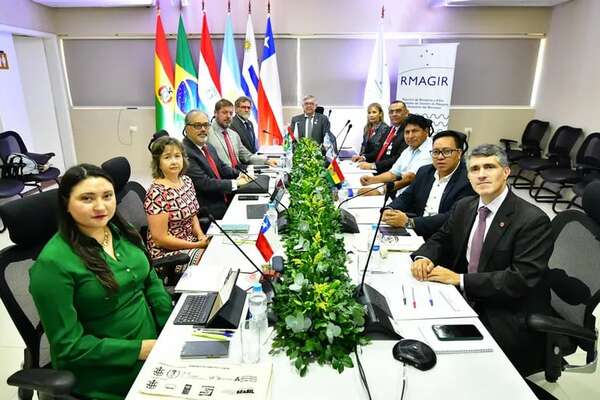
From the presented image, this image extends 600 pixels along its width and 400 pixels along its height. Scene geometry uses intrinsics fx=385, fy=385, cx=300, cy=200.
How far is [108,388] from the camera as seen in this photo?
125 cm

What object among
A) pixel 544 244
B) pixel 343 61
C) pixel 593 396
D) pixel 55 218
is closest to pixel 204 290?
pixel 55 218

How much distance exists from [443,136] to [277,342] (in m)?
1.63

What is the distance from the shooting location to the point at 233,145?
406 cm

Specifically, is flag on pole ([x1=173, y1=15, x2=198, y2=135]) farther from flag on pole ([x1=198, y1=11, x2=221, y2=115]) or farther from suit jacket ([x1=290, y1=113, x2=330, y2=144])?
suit jacket ([x1=290, y1=113, x2=330, y2=144])

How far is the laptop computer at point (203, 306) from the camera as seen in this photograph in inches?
52.8

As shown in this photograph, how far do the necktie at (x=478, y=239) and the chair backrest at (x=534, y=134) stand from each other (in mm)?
4332

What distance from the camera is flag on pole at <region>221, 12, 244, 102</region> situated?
5.45 meters

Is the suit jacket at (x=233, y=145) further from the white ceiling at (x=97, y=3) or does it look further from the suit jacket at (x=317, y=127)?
the white ceiling at (x=97, y=3)

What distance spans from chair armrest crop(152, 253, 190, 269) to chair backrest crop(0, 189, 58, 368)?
1.76 ft

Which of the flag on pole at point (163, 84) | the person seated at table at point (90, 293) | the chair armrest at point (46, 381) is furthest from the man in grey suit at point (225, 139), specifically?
the chair armrest at point (46, 381)

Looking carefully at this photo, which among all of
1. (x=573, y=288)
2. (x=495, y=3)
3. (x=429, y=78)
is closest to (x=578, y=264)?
(x=573, y=288)

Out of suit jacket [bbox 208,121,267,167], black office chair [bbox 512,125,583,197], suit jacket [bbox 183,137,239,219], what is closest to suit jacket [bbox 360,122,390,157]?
suit jacket [bbox 208,121,267,167]

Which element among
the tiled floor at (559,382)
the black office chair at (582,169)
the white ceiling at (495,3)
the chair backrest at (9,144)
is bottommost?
the tiled floor at (559,382)

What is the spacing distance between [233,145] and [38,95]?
12.0 ft
